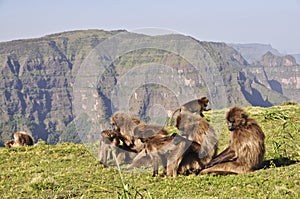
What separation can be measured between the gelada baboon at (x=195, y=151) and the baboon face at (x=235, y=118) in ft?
2.31

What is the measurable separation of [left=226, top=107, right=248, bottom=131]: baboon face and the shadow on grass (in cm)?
138

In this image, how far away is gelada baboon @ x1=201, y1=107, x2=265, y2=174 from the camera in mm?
11375

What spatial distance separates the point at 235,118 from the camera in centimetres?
1156

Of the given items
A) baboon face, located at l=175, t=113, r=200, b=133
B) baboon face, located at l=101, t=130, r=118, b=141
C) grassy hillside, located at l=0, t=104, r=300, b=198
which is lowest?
grassy hillside, located at l=0, t=104, r=300, b=198

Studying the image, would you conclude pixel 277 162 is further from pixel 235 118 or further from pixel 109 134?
pixel 109 134

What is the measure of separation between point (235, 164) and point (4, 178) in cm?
691

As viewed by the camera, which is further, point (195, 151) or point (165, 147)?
point (165, 147)

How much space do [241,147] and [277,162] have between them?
5.93ft

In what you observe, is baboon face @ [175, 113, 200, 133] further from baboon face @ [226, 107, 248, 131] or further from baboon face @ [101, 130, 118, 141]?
baboon face @ [101, 130, 118, 141]

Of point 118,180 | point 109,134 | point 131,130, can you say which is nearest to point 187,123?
point 118,180

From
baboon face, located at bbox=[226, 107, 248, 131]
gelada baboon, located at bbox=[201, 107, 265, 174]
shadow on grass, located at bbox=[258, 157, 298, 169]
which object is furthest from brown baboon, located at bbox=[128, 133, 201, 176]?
shadow on grass, located at bbox=[258, 157, 298, 169]

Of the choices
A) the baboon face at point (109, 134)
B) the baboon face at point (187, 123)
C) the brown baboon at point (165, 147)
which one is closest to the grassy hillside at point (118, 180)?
the brown baboon at point (165, 147)

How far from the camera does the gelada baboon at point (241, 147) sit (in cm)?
1138

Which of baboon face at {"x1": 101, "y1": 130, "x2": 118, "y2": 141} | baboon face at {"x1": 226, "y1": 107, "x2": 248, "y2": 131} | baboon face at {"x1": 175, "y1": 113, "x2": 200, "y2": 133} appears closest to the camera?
baboon face at {"x1": 226, "y1": 107, "x2": 248, "y2": 131}
